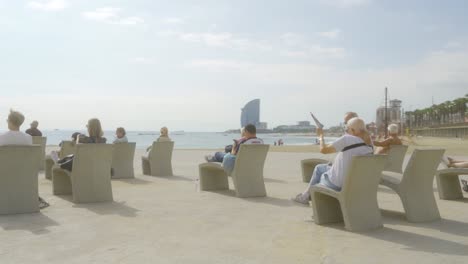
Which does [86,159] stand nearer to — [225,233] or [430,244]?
[225,233]

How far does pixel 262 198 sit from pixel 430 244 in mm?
3660

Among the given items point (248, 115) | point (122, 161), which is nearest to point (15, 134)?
point (122, 161)

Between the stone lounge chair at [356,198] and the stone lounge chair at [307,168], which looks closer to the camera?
the stone lounge chair at [356,198]

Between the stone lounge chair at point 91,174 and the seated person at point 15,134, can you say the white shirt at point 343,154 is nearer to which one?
the stone lounge chair at point 91,174

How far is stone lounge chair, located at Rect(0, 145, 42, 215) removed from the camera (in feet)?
21.4

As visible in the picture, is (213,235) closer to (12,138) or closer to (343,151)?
(343,151)

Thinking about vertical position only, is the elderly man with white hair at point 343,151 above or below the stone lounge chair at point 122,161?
above

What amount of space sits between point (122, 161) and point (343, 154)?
23.1 ft

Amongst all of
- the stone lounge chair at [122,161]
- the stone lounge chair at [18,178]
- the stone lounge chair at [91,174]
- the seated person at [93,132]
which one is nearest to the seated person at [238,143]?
the stone lounge chair at [91,174]

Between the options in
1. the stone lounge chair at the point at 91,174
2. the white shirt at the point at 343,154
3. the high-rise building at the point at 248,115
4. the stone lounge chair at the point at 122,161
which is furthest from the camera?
the high-rise building at the point at 248,115

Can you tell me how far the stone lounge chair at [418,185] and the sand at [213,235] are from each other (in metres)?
0.18

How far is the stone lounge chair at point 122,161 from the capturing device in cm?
1174

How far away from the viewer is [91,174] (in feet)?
25.5

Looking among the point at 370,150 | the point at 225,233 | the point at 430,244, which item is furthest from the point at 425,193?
the point at 225,233
